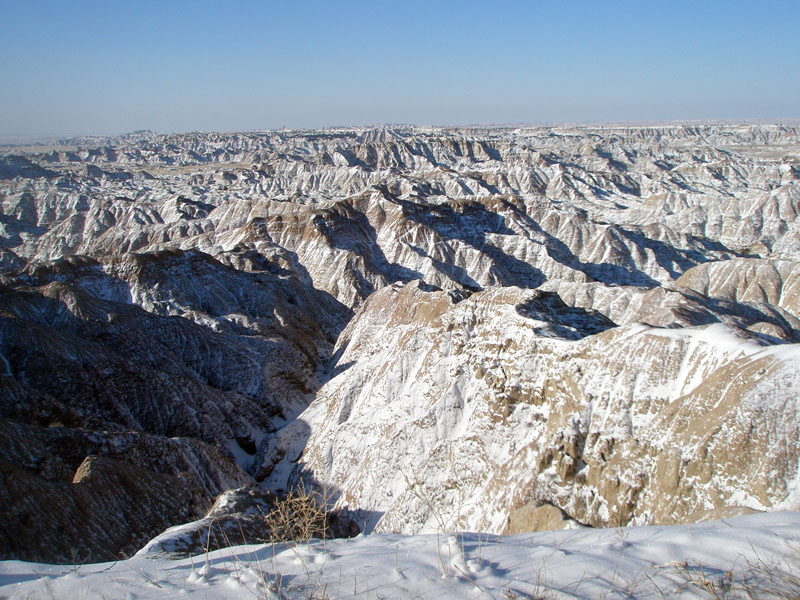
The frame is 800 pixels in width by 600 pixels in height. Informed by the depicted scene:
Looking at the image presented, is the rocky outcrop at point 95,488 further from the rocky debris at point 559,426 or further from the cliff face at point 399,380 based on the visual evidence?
the rocky debris at point 559,426

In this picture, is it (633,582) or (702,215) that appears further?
(702,215)

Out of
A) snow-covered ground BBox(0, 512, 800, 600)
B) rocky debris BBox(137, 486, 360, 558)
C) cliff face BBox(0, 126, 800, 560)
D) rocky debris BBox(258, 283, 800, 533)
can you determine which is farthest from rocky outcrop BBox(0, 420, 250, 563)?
snow-covered ground BBox(0, 512, 800, 600)

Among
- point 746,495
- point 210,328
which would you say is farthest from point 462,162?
point 746,495

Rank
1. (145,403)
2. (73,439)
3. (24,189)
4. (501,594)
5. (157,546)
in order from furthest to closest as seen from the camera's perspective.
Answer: (24,189) < (145,403) < (73,439) < (157,546) < (501,594)

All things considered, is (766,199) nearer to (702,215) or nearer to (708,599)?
(702,215)

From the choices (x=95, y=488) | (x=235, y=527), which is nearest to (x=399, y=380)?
(x=235, y=527)

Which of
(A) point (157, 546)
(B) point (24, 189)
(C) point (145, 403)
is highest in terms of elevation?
(B) point (24, 189)

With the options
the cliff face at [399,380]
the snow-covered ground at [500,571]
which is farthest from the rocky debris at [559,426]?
the snow-covered ground at [500,571]

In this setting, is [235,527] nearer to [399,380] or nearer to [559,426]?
[399,380]
